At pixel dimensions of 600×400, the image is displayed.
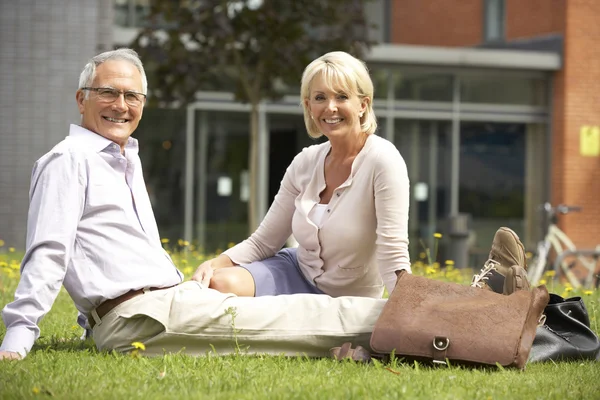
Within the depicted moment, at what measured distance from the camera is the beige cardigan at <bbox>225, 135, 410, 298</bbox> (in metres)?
4.76

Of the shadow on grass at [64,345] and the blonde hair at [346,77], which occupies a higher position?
the blonde hair at [346,77]

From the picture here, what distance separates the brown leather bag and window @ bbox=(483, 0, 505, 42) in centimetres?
1616

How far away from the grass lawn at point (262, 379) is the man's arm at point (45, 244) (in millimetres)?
132

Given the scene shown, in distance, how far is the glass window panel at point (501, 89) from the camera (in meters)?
18.1

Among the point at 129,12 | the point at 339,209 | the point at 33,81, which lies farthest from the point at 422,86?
the point at 339,209

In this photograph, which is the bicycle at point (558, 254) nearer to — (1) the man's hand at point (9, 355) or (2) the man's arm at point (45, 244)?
(2) the man's arm at point (45, 244)

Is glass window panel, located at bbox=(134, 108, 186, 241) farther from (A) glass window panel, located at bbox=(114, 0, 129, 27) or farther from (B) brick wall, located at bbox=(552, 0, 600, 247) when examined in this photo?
(B) brick wall, located at bbox=(552, 0, 600, 247)

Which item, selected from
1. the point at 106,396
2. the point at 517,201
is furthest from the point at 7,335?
the point at 517,201

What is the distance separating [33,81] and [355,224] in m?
9.54

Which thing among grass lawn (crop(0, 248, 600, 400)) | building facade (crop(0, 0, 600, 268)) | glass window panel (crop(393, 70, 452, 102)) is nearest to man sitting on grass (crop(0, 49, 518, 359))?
grass lawn (crop(0, 248, 600, 400))

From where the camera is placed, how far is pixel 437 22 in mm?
21031

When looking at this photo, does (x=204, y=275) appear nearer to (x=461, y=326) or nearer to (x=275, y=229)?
(x=275, y=229)

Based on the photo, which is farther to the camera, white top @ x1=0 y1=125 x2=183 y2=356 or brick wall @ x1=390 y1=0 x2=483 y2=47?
brick wall @ x1=390 y1=0 x2=483 y2=47

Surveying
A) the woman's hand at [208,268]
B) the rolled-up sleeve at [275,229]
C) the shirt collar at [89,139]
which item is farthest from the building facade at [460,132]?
the shirt collar at [89,139]
